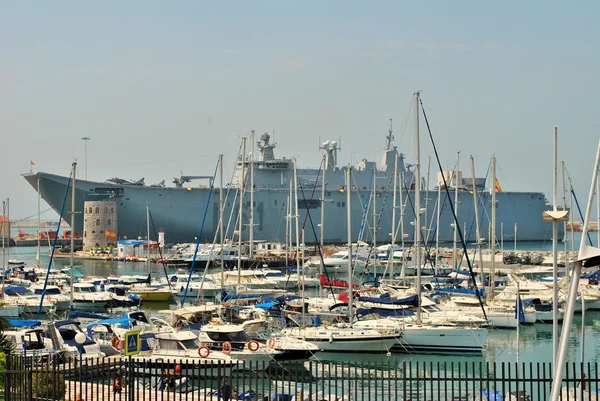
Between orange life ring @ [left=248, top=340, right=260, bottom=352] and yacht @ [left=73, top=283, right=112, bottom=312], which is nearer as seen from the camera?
orange life ring @ [left=248, top=340, right=260, bottom=352]

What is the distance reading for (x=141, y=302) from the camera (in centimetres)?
3872

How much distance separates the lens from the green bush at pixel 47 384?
40.8ft

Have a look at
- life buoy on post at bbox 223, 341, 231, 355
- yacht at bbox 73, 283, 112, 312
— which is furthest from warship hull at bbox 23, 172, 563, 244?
life buoy on post at bbox 223, 341, 231, 355

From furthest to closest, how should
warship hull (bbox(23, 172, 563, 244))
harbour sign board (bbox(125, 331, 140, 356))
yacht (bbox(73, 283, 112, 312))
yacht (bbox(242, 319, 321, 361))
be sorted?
1. warship hull (bbox(23, 172, 563, 244))
2. yacht (bbox(73, 283, 112, 312))
3. yacht (bbox(242, 319, 321, 361))
4. harbour sign board (bbox(125, 331, 140, 356))

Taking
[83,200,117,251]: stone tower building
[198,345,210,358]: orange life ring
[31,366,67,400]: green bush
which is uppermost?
[83,200,117,251]: stone tower building

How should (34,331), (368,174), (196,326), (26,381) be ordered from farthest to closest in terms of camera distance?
(368,174), (196,326), (34,331), (26,381)

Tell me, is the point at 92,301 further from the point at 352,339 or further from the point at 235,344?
the point at 352,339

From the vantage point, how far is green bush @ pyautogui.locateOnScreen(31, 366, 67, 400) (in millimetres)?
12430

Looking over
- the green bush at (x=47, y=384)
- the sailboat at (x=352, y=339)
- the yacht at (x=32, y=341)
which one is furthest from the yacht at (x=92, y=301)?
the green bush at (x=47, y=384)

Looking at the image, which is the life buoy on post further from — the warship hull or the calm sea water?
the warship hull

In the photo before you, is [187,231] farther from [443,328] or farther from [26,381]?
[26,381]

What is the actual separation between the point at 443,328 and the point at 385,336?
1.83 m

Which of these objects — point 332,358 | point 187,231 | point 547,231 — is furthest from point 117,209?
point 332,358

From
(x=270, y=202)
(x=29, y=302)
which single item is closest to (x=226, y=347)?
(x=29, y=302)
